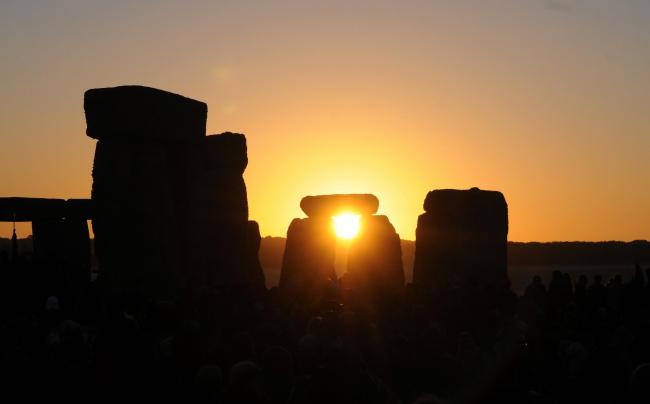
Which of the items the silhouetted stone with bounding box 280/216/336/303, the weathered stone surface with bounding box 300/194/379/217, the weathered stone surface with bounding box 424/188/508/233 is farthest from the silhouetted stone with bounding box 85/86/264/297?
the weathered stone surface with bounding box 424/188/508/233

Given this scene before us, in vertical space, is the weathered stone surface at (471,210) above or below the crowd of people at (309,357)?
above

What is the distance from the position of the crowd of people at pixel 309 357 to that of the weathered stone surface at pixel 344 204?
11.1 metres

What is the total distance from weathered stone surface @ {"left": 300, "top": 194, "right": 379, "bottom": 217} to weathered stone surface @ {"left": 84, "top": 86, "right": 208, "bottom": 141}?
6.04 m

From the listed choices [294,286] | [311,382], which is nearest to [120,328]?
[311,382]

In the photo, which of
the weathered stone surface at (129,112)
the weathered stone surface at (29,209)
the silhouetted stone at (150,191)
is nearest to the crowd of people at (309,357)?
the silhouetted stone at (150,191)

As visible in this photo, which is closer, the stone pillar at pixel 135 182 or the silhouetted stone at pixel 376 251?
the stone pillar at pixel 135 182

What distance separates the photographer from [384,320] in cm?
1288

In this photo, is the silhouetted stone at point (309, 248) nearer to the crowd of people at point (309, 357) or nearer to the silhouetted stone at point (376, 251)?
the silhouetted stone at point (376, 251)

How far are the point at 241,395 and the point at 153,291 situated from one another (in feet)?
36.1

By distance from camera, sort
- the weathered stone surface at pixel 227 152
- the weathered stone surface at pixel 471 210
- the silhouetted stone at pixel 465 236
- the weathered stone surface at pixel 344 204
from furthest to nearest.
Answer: the weathered stone surface at pixel 344 204 → the weathered stone surface at pixel 471 210 → the silhouetted stone at pixel 465 236 → the weathered stone surface at pixel 227 152

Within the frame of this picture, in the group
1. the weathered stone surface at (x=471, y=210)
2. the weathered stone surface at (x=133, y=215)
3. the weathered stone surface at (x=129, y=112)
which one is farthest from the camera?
the weathered stone surface at (x=471, y=210)

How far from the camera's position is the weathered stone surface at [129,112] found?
17.9m

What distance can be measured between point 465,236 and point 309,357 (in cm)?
1496

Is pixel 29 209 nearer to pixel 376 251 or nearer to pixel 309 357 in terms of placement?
pixel 376 251
